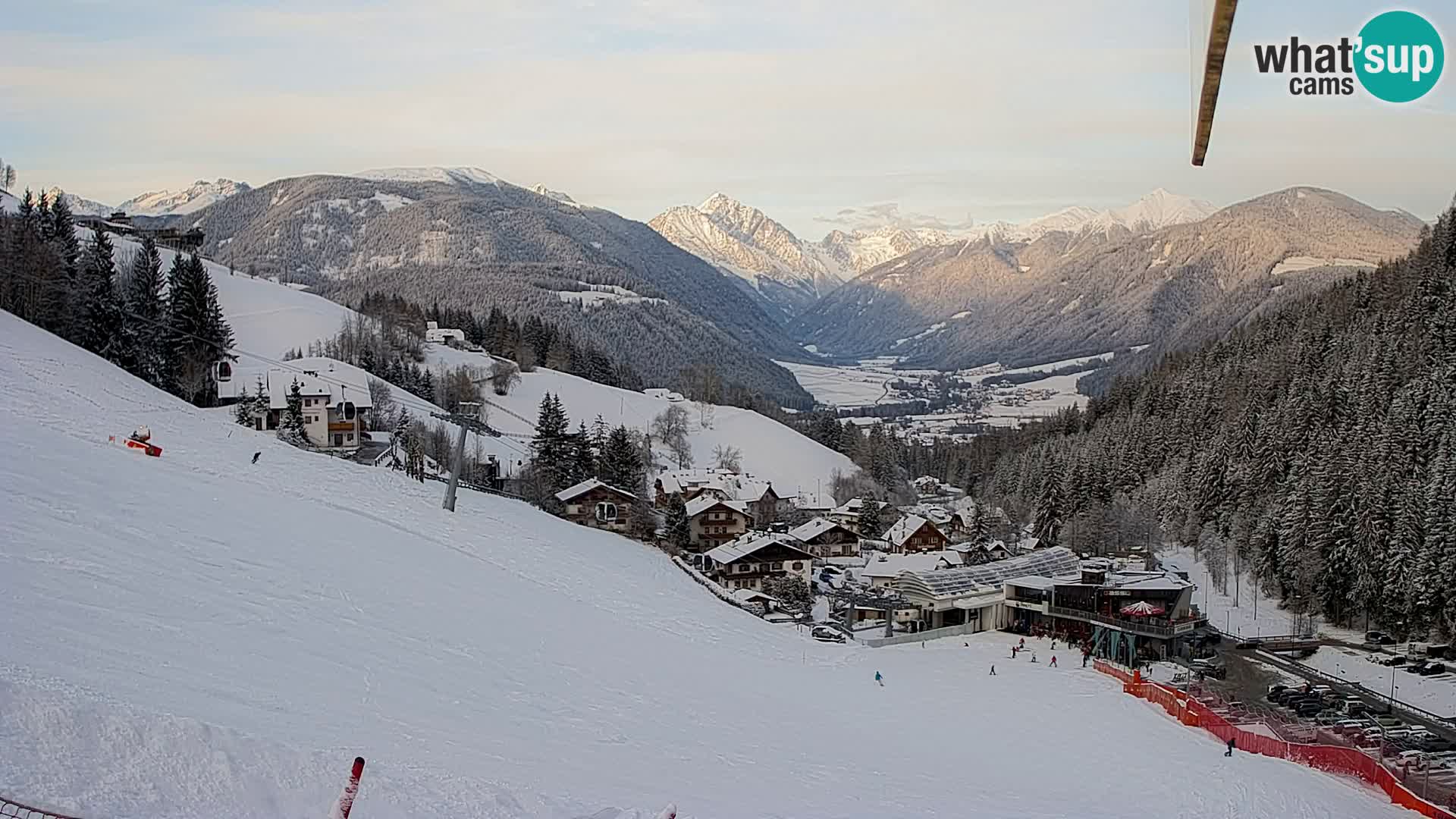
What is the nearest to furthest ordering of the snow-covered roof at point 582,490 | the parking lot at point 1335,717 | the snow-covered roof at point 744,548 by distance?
the parking lot at point 1335,717 < the snow-covered roof at point 744,548 < the snow-covered roof at point 582,490

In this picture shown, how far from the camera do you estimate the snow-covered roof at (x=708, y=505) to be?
176 ft

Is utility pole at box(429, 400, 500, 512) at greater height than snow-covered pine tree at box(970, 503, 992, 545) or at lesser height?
greater

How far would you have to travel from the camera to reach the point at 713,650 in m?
20.6

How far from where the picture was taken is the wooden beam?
258 centimetres

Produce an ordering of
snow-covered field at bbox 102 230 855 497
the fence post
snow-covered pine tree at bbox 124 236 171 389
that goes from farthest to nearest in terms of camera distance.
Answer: snow-covered field at bbox 102 230 855 497 < snow-covered pine tree at bbox 124 236 171 389 < the fence post

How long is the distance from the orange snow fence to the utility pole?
715 inches

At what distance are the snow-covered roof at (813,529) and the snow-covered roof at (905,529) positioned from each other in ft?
8.29

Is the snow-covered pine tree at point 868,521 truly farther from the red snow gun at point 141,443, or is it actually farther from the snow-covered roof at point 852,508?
the red snow gun at point 141,443

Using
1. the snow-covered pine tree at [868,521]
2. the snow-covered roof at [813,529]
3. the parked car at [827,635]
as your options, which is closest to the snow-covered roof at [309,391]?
the snow-covered roof at [813,529]

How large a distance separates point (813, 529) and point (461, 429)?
23.3 m

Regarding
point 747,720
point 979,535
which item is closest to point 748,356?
point 979,535

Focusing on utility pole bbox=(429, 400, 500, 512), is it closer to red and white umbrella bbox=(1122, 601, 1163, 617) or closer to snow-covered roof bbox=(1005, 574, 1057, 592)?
snow-covered roof bbox=(1005, 574, 1057, 592)

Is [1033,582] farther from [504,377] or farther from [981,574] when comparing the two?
[504,377]

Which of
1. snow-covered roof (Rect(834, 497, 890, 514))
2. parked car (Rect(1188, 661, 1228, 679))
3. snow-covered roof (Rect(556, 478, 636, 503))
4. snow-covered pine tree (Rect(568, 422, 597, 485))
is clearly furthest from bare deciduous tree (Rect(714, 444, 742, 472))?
parked car (Rect(1188, 661, 1228, 679))
